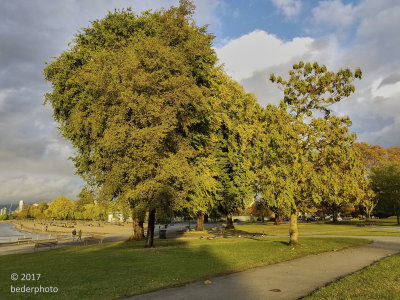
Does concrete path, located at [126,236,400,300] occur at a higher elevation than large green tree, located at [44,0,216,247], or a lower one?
lower

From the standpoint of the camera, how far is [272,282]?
30.2 ft

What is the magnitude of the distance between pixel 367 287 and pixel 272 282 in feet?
8.45

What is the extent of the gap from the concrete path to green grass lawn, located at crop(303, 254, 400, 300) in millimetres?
571

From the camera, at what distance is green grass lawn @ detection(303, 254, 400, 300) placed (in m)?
7.02

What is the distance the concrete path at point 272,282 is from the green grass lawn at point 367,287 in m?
0.57

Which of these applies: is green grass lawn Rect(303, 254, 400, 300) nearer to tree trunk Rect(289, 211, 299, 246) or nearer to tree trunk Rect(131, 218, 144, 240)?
tree trunk Rect(289, 211, 299, 246)

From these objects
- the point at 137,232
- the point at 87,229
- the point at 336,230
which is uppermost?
the point at 137,232

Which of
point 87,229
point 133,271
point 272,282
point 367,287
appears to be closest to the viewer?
point 367,287

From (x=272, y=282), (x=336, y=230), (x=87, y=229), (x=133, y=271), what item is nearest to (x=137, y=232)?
(x=133, y=271)

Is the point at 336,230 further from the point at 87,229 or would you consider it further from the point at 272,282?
the point at 87,229

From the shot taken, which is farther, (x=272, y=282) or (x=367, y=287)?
(x=272, y=282)

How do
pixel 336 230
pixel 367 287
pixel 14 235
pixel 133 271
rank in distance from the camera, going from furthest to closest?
pixel 14 235
pixel 336 230
pixel 133 271
pixel 367 287

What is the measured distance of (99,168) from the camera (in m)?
22.1

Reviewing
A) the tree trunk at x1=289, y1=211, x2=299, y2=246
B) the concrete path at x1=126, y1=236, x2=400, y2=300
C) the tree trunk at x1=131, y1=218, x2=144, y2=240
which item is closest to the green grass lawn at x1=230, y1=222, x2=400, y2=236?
the tree trunk at x1=131, y1=218, x2=144, y2=240
